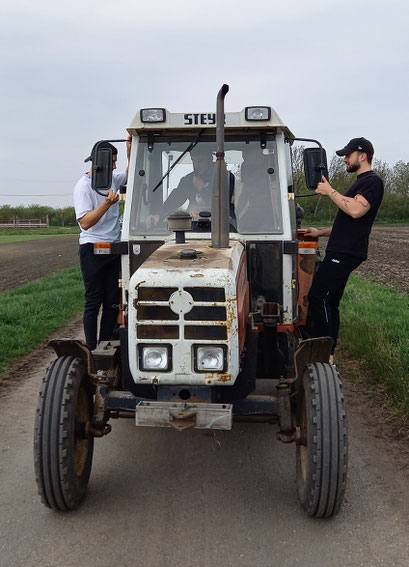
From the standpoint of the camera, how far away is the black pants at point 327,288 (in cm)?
464

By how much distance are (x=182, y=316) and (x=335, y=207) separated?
162ft

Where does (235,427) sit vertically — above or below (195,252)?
below

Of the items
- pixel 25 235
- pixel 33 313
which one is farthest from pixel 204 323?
pixel 25 235

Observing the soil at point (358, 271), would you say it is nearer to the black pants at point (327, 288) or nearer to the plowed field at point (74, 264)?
the plowed field at point (74, 264)

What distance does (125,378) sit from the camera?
3.39 meters

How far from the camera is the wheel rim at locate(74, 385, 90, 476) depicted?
3.31 metres

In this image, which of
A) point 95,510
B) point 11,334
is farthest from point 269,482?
point 11,334

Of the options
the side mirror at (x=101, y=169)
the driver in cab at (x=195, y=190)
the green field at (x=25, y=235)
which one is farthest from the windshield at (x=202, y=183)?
the green field at (x=25, y=235)

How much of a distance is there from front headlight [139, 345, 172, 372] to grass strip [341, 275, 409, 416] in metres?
2.32

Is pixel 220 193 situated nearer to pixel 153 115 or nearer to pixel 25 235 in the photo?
pixel 153 115

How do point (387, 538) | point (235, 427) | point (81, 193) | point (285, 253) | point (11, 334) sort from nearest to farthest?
point (387, 538)
point (285, 253)
point (235, 427)
point (81, 193)
point (11, 334)

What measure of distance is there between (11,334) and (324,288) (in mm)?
4388

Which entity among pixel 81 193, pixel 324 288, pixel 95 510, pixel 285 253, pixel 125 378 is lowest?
pixel 95 510

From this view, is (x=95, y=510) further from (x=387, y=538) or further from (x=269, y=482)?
(x=387, y=538)
